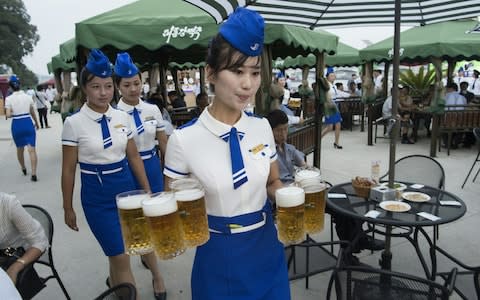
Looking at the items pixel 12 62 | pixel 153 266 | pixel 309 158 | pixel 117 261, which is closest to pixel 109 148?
pixel 117 261

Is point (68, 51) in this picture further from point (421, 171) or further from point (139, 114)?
point (421, 171)

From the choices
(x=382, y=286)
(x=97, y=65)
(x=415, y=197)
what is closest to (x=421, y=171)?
(x=415, y=197)

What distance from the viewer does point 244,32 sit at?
136cm

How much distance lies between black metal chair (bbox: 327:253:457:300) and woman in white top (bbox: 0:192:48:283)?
1754 millimetres

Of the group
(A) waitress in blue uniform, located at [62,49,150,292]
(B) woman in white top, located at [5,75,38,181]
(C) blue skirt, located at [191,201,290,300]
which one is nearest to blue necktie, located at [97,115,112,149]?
(A) waitress in blue uniform, located at [62,49,150,292]

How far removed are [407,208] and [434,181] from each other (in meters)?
1.40

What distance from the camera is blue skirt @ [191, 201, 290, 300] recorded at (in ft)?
4.78

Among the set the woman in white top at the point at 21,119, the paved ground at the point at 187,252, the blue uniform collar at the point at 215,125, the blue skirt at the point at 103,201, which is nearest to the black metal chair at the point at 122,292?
the blue uniform collar at the point at 215,125

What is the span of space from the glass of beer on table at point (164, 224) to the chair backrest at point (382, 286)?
91cm

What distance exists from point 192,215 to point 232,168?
25 centimetres

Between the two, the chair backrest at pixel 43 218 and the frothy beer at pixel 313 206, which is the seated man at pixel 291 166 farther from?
the chair backrest at pixel 43 218

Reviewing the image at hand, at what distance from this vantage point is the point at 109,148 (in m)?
2.61

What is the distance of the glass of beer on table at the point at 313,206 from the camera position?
148 cm

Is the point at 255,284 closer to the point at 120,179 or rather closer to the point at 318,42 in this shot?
the point at 120,179
